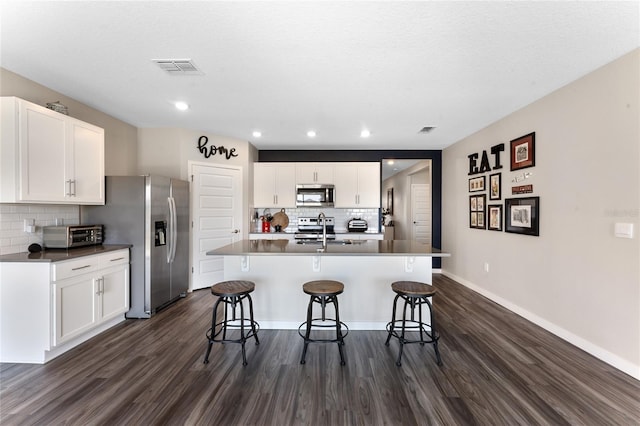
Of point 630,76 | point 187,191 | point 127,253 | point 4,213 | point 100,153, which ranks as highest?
point 630,76

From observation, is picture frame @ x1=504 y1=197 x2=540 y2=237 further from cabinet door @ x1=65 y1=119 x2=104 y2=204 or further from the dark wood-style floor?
cabinet door @ x1=65 y1=119 x2=104 y2=204

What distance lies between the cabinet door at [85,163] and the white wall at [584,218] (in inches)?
198

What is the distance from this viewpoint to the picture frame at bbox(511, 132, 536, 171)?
10.8ft

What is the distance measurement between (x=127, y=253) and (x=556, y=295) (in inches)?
189

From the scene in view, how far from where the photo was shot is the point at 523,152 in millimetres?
3443

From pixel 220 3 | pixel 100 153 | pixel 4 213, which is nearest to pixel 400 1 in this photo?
pixel 220 3

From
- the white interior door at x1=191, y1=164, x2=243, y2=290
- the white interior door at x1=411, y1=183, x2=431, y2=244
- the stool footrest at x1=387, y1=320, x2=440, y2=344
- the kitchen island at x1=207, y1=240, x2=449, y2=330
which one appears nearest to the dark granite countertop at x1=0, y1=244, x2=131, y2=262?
the kitchen island at x1=207, y1=240, x2=449, y2=330

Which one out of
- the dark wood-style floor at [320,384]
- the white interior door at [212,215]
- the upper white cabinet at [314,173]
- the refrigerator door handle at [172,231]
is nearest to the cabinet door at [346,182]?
the upper white cabinet at [314,173]

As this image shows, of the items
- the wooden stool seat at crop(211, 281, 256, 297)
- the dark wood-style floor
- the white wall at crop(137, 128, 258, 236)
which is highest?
the white wall at crop(137, 128, 258, 236)

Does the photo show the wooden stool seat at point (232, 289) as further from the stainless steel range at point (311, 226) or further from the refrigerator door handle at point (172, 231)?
the stainless steel range at point (311, 226)

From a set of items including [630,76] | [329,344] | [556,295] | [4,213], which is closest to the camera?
[630,76]

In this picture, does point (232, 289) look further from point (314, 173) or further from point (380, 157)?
point (380, 157)

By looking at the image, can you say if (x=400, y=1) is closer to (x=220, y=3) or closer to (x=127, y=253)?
(x=220, y=3)

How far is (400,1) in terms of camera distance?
5.60 ft
